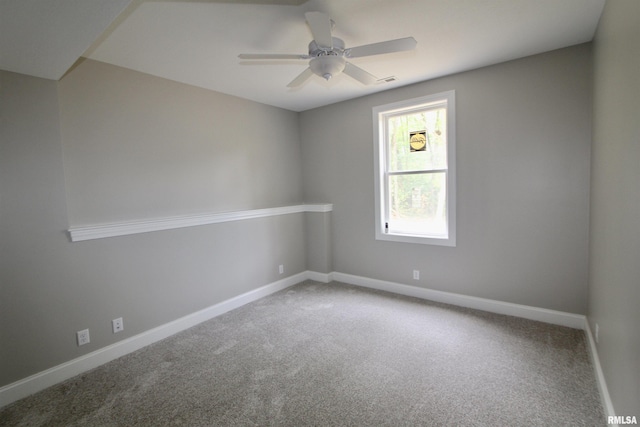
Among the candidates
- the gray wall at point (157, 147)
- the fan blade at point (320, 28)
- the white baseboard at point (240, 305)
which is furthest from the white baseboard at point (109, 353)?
the fan blade at point (320, 28)

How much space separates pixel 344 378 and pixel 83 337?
7.03 ft

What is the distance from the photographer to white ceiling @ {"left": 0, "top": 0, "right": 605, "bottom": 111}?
1.67m

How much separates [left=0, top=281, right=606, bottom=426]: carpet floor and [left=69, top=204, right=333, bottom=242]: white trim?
3.59ft

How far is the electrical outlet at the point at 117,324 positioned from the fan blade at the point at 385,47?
2906 millimetres

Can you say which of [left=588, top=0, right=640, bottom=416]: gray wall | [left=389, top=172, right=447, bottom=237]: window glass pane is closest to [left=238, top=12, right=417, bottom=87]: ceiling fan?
[left=588, top=0, right=640, bottom=416]: gray wall

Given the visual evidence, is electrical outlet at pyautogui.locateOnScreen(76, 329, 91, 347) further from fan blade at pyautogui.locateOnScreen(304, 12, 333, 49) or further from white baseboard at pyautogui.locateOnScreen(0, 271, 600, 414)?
fan blade at pyautogui.locateOnScreen(304, 12, 333, 49)

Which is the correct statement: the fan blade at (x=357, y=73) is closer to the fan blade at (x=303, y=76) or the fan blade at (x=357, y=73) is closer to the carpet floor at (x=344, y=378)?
the fan blade at (x=303, y=76)

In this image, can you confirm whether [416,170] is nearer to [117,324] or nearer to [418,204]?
[418,204]

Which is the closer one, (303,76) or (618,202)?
(618,202)

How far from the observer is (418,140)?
3.66 m

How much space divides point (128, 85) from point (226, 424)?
2921 mm

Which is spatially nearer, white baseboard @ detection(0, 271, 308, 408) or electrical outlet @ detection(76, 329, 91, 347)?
white baseboard @ detection(0, 271, 308, 408)

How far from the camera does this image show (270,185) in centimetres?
429

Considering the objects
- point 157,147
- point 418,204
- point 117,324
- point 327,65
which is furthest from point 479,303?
point 157,147
